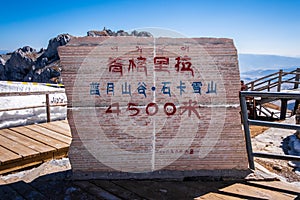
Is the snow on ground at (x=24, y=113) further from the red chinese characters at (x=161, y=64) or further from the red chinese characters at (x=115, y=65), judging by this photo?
the red chinese characters at (x=161, y=64)

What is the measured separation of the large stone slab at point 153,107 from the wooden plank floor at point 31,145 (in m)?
1.02

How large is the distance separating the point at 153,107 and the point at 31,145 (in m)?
2.29

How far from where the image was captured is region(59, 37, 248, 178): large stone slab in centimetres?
289

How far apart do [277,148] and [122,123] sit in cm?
309

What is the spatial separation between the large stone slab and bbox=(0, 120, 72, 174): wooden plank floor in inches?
40.2

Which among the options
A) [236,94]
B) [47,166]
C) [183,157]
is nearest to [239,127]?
[236,94]

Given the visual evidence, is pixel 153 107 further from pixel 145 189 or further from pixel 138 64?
pixel 145 189

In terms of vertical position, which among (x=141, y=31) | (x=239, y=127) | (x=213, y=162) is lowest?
(x=213, y=162)

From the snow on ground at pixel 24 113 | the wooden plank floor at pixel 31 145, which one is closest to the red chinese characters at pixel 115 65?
the wooden plank floor at pixel 31 145

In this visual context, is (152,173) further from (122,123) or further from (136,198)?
(122,123)

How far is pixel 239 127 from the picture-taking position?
9.89ft

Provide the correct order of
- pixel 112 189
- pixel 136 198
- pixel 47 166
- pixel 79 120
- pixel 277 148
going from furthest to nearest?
1. pixel 277 148
2. pixel 47 166
3. pixel 79 120
4. pixel 112 189
5. pixel 136 198

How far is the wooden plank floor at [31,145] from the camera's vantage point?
3516 millimetres

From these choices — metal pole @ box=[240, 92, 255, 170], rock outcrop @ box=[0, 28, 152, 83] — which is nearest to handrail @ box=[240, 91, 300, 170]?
metal pole @ box=[240, 92, 255, 170]
